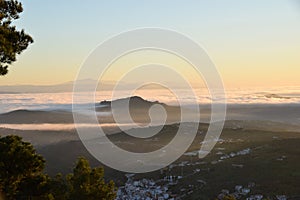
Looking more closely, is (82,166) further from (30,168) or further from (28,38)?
(28,38)

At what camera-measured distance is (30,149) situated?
117 ft

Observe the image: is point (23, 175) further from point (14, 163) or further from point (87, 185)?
point (87, 185)

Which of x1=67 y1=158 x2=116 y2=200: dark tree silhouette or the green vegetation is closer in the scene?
the green vegetation

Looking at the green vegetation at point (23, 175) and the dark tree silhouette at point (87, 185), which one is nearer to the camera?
the green vegetation at point (23, 175)

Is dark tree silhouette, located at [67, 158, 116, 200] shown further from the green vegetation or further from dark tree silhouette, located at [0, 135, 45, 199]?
dark tree silhouette, located at [0, 135, 45, 199]

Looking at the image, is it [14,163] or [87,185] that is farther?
[87,185]

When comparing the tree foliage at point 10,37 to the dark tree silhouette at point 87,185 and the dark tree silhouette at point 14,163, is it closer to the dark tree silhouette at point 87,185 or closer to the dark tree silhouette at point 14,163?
the dark tree silhouette at point 14,163

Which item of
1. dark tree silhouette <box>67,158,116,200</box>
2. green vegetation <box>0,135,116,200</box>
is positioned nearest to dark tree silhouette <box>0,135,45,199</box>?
green vegetation <box>0,135,116,200</box>

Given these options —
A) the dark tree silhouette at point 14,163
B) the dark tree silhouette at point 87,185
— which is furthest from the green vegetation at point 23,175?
the dark tree silhouette at point 87,185

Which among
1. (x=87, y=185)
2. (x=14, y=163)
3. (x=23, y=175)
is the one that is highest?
(x=14, y=163)

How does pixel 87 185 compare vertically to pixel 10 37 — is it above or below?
below

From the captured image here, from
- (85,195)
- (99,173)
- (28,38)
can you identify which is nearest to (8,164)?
(28,38)

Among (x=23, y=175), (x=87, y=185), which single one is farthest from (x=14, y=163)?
(x=87, y=185)

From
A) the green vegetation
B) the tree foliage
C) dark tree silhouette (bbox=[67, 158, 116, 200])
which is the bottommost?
dark tree silhouette (bbox=[67, 158, 116, 200])
